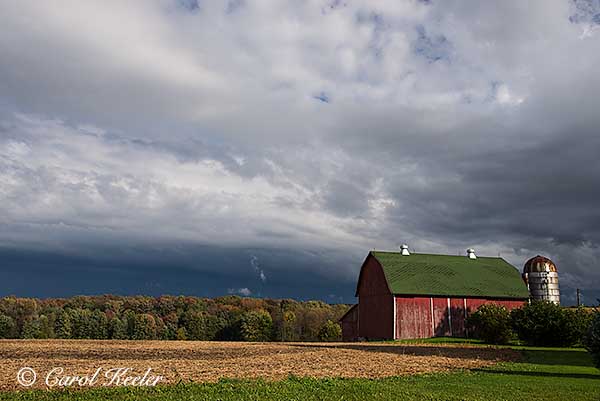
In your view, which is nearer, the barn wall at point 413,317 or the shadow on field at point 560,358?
the shadow on field at point 560,358

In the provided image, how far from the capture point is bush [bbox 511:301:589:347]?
4444 centimetres

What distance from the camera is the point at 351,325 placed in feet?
209

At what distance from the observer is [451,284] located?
191ft

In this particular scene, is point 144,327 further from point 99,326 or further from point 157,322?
point 99,326

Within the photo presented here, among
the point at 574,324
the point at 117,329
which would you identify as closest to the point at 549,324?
the point at 574,324

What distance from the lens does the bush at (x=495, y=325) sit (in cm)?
4831

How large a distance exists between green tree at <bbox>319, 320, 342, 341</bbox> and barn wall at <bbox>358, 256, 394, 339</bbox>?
18227mm

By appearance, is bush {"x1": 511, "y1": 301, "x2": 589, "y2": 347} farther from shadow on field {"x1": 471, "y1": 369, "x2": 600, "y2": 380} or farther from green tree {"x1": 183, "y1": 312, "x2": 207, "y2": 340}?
green tree {"x1": 183, "y1": 312, "x2": 207, "y2": 340}

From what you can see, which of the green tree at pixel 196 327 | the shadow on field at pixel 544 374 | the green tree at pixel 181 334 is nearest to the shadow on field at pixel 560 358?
the shadow on field at pixel 544 374

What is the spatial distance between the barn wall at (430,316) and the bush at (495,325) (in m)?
5.64

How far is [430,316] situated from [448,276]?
19.1ft

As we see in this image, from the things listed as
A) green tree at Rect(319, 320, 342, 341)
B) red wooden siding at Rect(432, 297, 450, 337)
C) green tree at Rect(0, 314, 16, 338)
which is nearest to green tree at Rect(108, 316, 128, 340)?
green tree at Rect(0, 314, 16, 338)

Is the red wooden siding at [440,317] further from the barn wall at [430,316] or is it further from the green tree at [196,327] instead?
the green tree at [196,327]

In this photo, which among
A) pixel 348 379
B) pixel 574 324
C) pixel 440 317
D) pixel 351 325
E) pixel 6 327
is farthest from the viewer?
pixel 6 327
